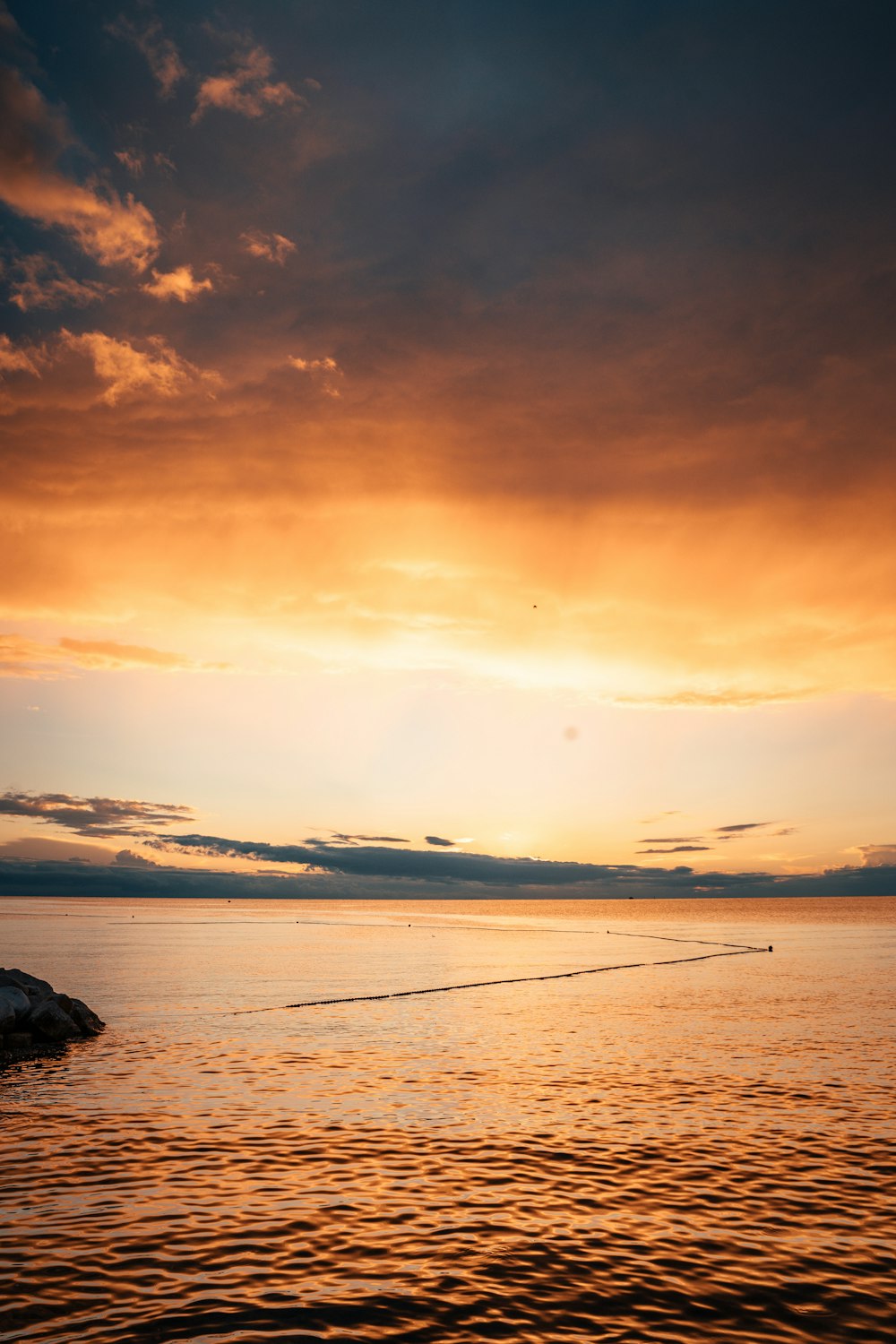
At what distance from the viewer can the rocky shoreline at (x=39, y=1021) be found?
4112cm

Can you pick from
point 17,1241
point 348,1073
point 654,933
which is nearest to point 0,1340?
point 17,1241

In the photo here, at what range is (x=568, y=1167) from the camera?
77.0 ft

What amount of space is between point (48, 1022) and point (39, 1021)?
1.57 ft

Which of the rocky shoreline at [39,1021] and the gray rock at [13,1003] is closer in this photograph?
the rocky shoreline at [39,1021]

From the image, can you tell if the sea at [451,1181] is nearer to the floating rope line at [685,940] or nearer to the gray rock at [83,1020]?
the gray rock at [83,1020]

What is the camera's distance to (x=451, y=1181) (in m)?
22.3

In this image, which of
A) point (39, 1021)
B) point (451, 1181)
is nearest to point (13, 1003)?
point (39, 1021)

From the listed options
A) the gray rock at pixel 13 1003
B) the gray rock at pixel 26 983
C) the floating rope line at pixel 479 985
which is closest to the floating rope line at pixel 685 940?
the floating rope line at pixel 479 985

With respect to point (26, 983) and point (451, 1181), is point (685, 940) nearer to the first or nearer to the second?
point (26, 983)

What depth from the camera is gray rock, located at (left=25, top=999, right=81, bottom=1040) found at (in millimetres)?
42344

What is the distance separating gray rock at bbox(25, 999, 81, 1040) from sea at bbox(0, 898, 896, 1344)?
2.35 meters

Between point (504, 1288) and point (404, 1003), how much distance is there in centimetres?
4436

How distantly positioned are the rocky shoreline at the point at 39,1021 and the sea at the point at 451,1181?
2108 millimetres

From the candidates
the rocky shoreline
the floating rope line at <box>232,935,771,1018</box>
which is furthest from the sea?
the floating rope line at <box>232,935,771,1018</box>
